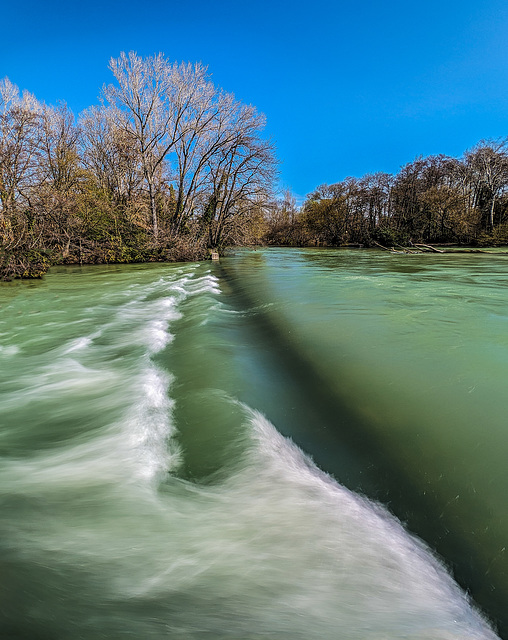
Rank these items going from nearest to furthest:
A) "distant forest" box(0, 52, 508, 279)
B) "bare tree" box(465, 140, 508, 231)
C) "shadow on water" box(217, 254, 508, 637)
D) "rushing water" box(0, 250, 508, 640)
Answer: "rushing water" box(0, 250, 508, 640)
"shadow on water" box(217, 254, 508, 637)
"distant forest" box(0, 52, 508, 279)
"bare tree" box(465, 140, 508, 231)

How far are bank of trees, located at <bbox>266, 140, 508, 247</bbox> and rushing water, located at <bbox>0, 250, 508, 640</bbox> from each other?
74.6ft

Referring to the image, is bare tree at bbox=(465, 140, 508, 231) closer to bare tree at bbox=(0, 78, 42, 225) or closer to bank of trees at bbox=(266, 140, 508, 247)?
bank of trees at bbox=(266, 140, 508, 247)

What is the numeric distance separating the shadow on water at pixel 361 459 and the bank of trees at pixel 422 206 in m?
23.0

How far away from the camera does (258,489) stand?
5.67 feet

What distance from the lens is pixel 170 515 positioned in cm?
160

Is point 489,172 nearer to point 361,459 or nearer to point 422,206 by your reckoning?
point 422,206

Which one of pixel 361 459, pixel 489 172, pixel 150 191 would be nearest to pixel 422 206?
pixel 489 172

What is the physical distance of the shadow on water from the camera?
1.29 meters

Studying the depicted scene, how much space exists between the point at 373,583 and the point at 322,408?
57.5 inches

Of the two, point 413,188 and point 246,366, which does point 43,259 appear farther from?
point 413,188

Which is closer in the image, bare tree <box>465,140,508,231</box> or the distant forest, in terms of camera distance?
the distant forest

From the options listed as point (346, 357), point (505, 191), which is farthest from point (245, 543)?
point (505, 191)

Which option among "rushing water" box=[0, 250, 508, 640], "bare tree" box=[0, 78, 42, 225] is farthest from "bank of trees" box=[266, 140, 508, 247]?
"rushing water" box=[0, 250, 508, 640]

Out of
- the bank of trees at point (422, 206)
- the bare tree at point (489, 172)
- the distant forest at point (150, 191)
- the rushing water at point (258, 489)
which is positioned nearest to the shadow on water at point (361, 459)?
the rushing water at point (258, 489)
